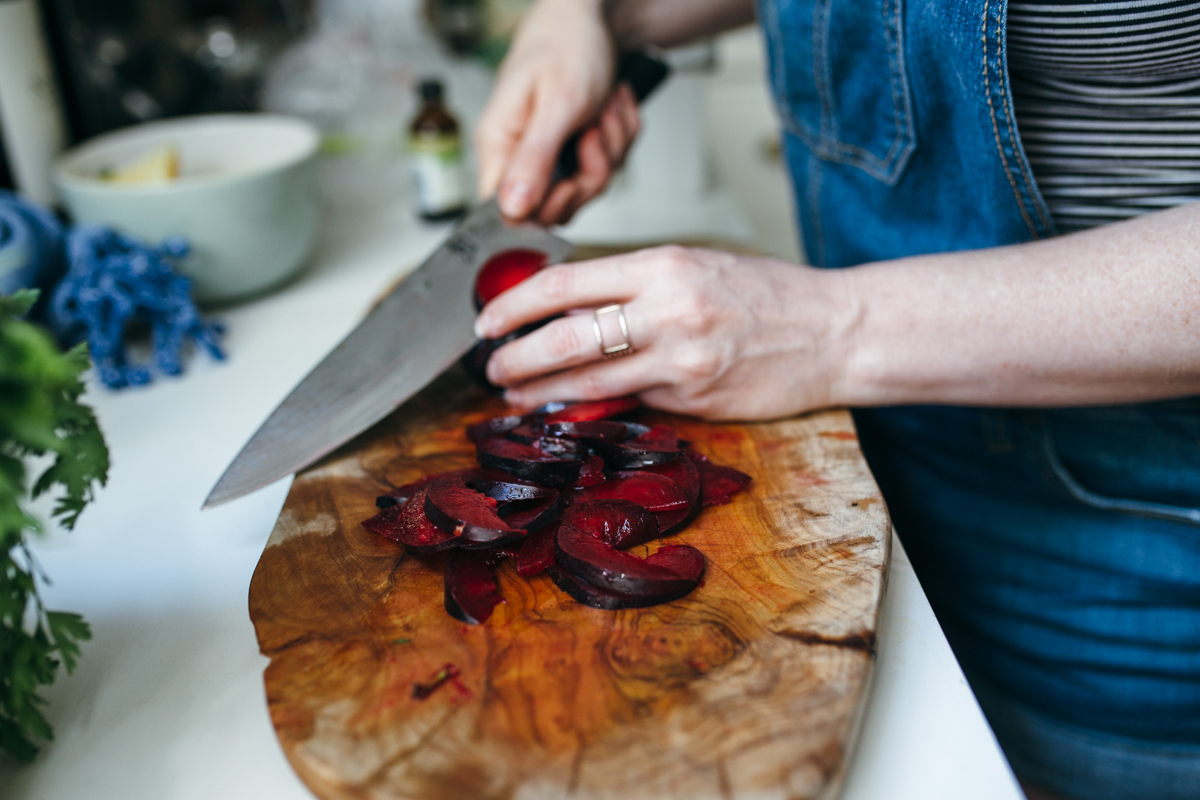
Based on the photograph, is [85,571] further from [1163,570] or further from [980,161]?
[1163,570]

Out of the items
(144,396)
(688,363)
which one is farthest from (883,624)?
(144,396)

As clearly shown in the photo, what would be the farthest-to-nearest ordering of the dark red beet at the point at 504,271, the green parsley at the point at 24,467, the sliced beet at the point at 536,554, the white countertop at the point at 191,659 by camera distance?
the dark red beet at the point at 504,271 → the sliced beet at the point at 536,554 → the white countertop at the point at 191,659 → the green parsley at the point at 24,467

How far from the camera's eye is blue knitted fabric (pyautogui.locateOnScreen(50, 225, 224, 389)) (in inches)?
42.3

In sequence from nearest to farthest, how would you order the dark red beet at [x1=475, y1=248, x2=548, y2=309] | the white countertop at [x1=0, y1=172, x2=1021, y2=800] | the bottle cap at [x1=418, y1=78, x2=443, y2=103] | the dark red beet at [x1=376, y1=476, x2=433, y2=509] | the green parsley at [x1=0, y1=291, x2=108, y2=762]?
the green parsley at [x1=0, y1=291, x2=108, y2=762] → the white countertop at [x1=0, y1=172, x2=1021, y2=800] → the dark red beet at [x1=376, y1=476, x2=433, y2=509] → the dark red beet at [x1=475, y1=248, x2=548, y2=309] → the bottle cap at [x1=418, y1=78, x2=443, y2=103]

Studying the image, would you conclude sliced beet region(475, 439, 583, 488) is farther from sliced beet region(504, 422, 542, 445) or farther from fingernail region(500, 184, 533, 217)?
fingernail region(500, 184, 533, 217)

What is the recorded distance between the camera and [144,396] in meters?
1.08

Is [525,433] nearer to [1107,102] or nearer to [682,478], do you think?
[682,478]

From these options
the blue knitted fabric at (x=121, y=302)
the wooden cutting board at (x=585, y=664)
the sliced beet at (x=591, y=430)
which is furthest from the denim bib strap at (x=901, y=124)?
the blue knitted fabric at (x=121, y=302)

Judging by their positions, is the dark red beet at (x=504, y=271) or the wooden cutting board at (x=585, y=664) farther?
the dark red beet at (x=504, y=271)

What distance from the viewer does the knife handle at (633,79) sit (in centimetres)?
123

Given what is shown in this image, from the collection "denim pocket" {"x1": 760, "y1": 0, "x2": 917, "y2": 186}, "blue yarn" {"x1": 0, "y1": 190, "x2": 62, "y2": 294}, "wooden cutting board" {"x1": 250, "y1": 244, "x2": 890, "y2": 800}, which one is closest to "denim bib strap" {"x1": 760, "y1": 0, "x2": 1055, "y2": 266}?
"denim pocket" {"x1": 760, "y1": 0, "x2": 917, "y2": 186}

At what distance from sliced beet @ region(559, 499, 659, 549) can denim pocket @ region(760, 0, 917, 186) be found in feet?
1.94

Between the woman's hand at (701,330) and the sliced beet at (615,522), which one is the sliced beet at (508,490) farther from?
the woman's hand at (701,330)

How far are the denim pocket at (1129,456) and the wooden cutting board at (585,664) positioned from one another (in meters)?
0.36
